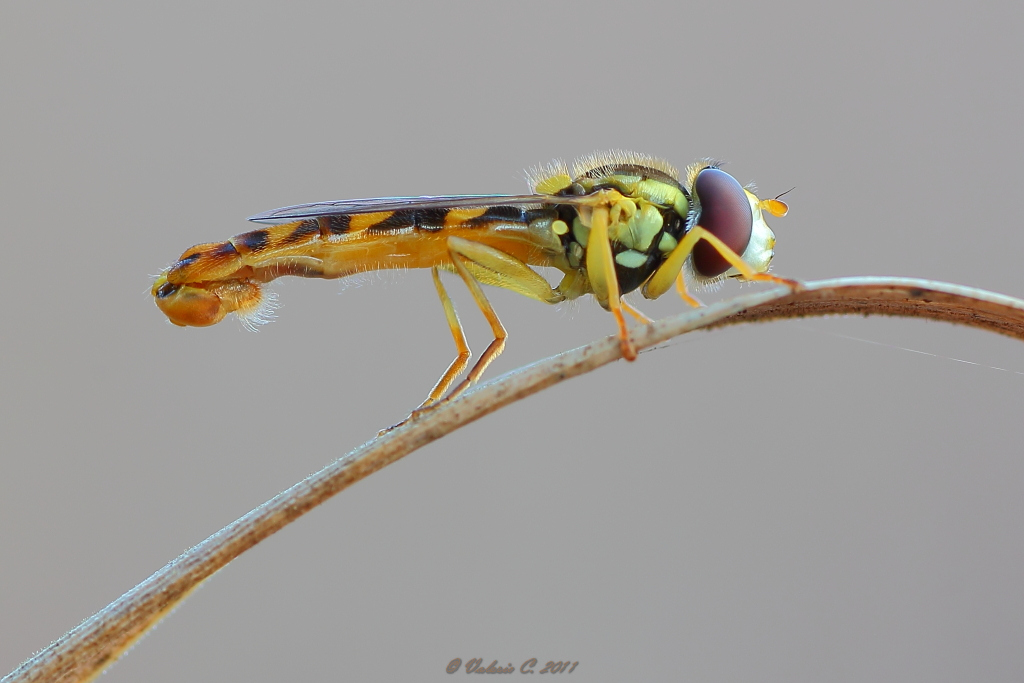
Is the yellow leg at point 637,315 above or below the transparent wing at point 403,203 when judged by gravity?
below

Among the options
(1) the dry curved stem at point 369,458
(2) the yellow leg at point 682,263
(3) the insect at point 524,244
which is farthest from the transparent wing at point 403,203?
(1) the dry curved stem at point 369,458

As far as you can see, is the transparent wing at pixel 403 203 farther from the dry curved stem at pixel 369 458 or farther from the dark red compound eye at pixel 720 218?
the dry curved stem at pixel 369 458

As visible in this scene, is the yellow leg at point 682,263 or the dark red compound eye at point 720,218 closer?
the yellow leg at point 682,263

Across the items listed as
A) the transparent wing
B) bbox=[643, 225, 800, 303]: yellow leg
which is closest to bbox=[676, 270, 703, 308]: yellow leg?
bbox=[643, 225, 800, 303]: yellow leg

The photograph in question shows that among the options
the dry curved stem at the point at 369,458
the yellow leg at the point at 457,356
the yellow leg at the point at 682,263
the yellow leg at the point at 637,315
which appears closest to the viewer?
the dry curved stem at the point at 369,458

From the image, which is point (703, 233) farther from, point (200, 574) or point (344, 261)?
point (200, 574)

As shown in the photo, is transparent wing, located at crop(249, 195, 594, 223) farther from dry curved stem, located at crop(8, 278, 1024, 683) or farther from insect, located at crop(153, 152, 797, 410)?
dry curved stem, located at crop(8, 278, 1024, 683)

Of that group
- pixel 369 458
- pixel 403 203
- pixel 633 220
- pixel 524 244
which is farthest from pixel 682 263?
pixel 369 458

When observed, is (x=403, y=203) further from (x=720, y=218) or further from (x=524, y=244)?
(x=720, y=218)
